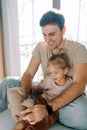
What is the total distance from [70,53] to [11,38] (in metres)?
1.18

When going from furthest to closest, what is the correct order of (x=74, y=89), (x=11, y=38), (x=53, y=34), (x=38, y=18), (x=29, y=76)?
(x=11, y=38)
(x=38, y=18)
(x=29, y=76)
(x=53, y=34)
(x=74, y=89)

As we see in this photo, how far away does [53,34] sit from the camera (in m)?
1.32

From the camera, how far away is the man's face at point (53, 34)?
1.30 meters

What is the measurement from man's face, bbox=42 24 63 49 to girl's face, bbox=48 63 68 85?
0.53ft

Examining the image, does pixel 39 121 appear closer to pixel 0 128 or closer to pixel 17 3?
pixel 0 128

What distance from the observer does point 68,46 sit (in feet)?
4.45

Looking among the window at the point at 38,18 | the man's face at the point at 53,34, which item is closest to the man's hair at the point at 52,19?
the man's face at the point at 53,34

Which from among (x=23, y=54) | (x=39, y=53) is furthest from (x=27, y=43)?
(x=39, y=53)

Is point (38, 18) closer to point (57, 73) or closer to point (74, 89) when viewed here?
point (57, 73)

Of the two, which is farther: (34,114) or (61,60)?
(61,60)

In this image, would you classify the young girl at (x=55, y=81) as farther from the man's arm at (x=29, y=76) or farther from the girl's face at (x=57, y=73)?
the man's arm at (x=29, y=76)

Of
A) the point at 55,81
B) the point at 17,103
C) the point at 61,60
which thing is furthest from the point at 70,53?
the point at 17,103

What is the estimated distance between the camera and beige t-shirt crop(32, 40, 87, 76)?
1.30 m

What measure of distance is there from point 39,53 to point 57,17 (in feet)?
1.02
